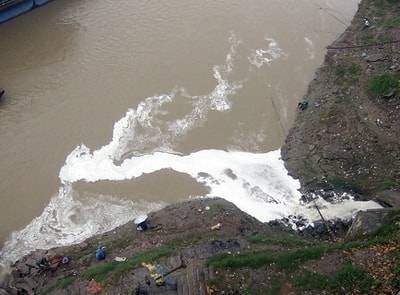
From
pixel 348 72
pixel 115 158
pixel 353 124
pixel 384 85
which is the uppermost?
pixel 115 158

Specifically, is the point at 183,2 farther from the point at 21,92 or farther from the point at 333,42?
the point at 21,92

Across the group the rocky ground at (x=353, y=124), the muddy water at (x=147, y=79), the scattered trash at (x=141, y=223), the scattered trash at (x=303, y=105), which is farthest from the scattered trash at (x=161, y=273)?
the scattered trash at (x=303, y=105)

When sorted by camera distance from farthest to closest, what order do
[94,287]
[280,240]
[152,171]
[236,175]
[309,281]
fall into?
[236,175], [152,171], [280,240], [94,287], [309,281]

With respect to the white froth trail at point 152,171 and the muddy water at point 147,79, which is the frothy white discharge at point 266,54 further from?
the white froth trail at point 152,171

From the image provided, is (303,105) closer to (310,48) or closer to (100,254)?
(310,48)

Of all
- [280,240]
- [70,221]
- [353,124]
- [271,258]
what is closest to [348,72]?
[353,124]

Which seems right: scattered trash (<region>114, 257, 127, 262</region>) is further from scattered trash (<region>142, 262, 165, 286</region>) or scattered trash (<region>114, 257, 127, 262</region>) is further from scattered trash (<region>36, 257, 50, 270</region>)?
scattered trash (<region>36, 257, 50, 270</region>)

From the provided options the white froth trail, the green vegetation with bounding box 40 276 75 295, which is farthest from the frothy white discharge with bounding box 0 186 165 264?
the green vegetation with bounding box 40 276 75 295
